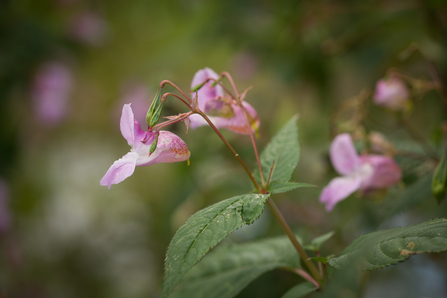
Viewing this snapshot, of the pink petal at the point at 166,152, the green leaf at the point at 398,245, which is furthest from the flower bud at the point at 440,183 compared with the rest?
the pink petal at the point at 166,152

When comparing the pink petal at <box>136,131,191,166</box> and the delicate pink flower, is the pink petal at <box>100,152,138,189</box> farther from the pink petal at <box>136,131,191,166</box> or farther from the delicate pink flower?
the delicate pink flower

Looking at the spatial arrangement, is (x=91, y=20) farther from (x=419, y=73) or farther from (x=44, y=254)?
(x=419, y=73)

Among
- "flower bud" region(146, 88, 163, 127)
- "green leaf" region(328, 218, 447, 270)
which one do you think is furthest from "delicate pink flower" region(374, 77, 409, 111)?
"flower bud" region(146, 88, 163, 127)

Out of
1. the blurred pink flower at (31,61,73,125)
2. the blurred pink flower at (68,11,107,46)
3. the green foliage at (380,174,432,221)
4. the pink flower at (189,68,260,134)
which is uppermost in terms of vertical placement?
the blurred pink flower at (68,11,107,46)

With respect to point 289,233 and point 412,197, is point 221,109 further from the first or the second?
point 412,197

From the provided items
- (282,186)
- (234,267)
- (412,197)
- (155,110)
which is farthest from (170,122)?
(412,197)

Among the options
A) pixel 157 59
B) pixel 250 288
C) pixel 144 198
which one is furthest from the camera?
pixel 144 198

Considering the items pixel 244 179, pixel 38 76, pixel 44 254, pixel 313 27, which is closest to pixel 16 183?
pixel 44 254
